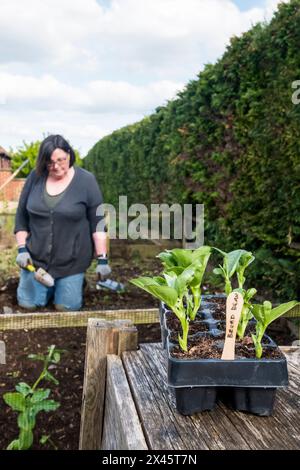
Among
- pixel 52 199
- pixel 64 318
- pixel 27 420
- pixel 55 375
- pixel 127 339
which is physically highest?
pixel 52 199

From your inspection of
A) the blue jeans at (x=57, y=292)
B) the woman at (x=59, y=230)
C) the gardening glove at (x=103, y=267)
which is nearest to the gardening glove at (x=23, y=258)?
the woman at (x=59, y=230)

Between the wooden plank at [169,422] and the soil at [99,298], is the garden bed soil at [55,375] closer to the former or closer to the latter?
the soil at [99,298]

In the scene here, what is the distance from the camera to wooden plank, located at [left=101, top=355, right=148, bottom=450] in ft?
3.13

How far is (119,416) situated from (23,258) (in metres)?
2.96

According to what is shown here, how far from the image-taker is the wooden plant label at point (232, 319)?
1018mm

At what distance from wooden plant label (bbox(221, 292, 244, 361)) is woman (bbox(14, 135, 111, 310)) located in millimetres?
2960

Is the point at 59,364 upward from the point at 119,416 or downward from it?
downward

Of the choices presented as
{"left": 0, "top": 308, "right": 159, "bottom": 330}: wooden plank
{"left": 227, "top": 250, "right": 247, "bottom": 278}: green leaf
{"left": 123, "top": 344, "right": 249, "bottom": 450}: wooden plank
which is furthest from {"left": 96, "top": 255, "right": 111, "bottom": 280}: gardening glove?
{"left": 227, "top": 250, "right": 247, "bottom": 278}: green leaf

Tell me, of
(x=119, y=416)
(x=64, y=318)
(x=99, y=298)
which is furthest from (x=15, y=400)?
(x=99, y=298)

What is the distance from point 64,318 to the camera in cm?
248

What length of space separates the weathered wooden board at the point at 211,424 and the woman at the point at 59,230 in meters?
2.76

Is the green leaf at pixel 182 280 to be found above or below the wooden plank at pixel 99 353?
above

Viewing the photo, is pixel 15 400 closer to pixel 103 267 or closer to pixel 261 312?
pixel 261 312
